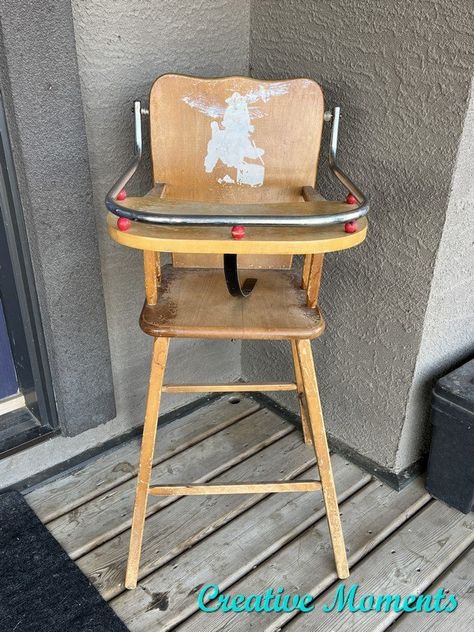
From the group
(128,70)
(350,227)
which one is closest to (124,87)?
(128,70)

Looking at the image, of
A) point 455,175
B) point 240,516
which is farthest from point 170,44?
point 240,516

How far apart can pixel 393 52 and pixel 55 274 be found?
3.17 ft

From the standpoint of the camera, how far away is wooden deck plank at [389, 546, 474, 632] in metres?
1.28

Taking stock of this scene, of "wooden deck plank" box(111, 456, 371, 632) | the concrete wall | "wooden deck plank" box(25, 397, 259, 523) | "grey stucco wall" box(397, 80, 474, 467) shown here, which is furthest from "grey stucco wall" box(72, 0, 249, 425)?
"grey stucco wall" box(397, 80, 474, 467)

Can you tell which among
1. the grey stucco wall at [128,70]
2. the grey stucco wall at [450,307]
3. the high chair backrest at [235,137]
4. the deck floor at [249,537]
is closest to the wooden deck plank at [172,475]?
the deck floor at [249,537]

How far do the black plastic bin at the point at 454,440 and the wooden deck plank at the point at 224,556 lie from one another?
220 mm

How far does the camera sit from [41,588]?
4.45 ft

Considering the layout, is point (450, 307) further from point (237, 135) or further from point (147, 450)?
point (147, 450)

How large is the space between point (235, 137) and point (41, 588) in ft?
3.84

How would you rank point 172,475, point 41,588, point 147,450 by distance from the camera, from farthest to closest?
point 172,475
point 41,588
point 147,450

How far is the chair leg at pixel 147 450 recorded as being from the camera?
121 centimetres

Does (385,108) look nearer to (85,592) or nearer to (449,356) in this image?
(449,356)

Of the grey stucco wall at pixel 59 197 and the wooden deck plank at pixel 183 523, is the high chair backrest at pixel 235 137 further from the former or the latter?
the wooden deck plank at pixel 183 523

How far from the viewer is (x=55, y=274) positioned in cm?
146
